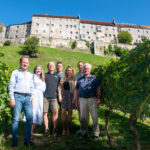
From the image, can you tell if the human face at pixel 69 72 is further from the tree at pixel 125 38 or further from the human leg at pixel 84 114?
the tree at pixel 125 38

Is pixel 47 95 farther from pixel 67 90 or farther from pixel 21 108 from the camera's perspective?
pixel 21 108

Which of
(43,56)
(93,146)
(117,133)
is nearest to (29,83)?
(93,146)

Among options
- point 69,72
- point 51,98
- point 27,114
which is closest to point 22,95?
point 27,114

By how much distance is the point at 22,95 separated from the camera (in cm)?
417

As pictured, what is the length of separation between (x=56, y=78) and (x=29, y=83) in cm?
130

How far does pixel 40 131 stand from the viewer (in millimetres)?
5566

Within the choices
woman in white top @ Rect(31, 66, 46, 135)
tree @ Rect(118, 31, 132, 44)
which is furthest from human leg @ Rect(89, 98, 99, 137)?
tree @ Rect(118, 31, 132, 44)

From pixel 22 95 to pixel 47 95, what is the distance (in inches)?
47.6

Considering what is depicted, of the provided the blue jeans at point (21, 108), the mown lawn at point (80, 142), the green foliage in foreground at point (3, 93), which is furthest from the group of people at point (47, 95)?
the green foliage in foreground at point (3, 93)

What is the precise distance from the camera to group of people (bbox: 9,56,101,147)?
415cm

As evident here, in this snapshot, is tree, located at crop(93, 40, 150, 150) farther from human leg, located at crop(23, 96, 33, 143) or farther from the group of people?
human leg, located at crop(23, 96, 33, 143)

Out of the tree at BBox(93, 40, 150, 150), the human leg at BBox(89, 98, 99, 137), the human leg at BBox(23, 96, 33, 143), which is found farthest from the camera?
the human leg at BBox(89, 98, 99, 137)

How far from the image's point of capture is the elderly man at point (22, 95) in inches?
158

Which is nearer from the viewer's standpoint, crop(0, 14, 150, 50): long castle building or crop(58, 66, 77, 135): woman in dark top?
crop(58, 66, 77, 135): woman in dark top
